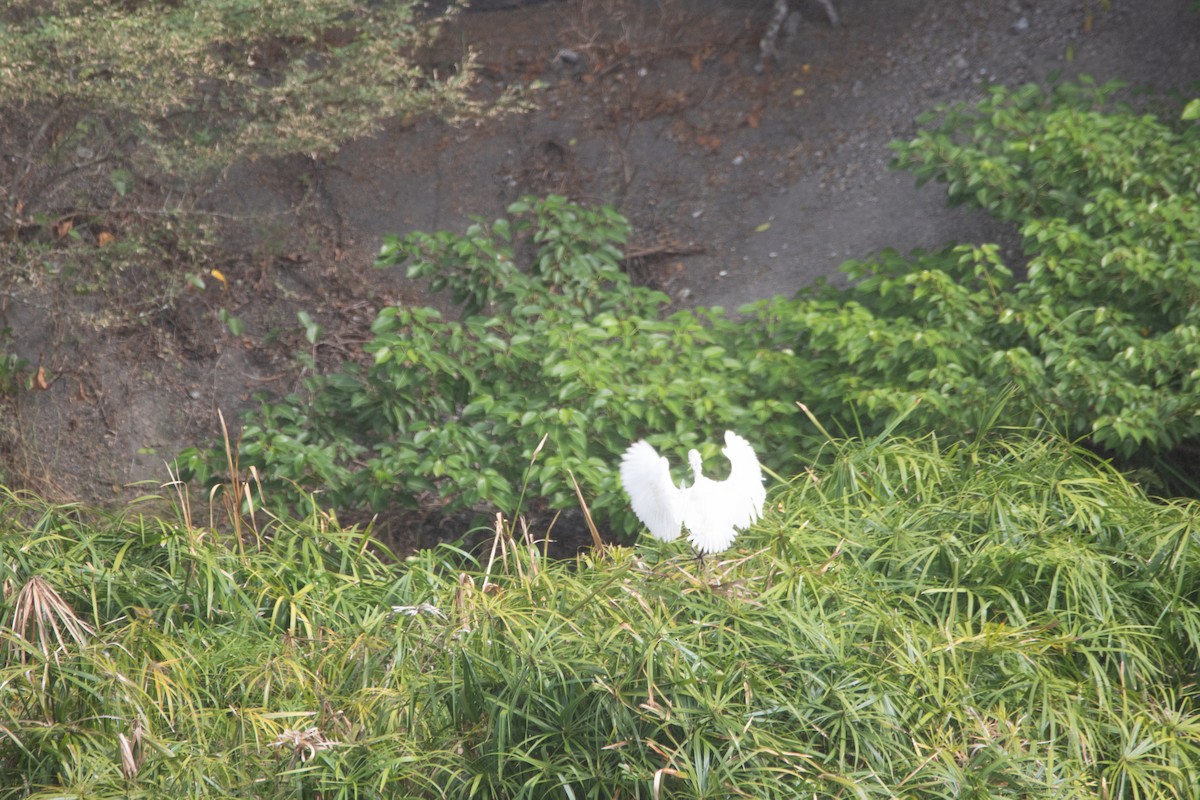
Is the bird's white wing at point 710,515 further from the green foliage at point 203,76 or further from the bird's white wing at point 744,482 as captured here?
the green foliage at point 203,76

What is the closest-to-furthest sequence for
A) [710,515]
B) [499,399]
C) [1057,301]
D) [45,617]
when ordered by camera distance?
[45,617] → [710,515] → [499,399] → [1057,301]

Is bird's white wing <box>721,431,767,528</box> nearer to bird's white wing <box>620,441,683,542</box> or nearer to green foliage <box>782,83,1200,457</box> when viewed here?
bird's white wing <box>620,441,683,542</box>

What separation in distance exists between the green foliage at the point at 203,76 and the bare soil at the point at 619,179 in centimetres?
85

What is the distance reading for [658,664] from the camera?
2.53 metres

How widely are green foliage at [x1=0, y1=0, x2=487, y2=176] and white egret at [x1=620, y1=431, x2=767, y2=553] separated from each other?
2.84 meters

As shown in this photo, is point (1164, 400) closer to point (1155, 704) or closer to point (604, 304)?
point (1155, 704)

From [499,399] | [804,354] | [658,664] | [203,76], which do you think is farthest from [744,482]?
[203,76]

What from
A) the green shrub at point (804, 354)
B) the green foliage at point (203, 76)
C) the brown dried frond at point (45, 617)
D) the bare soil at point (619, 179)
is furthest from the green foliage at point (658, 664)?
the bare soil at point (619, 179)

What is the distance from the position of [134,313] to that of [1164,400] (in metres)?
5.28

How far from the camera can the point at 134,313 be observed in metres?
6.19

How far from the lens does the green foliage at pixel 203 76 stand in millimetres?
4457

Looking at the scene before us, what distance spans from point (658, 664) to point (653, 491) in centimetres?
73

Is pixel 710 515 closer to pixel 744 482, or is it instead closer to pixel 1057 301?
pixel 744 482

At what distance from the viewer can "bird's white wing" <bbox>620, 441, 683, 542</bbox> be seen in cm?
310
